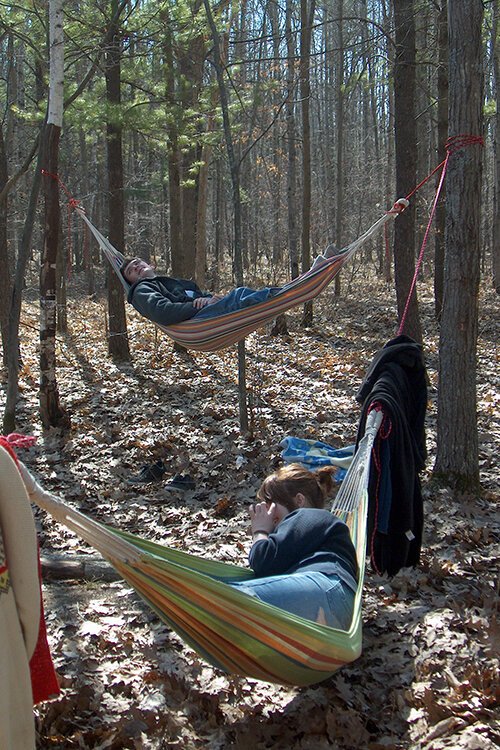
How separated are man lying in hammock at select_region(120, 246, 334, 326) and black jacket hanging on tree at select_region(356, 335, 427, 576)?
1.25 m

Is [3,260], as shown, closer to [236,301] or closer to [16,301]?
[16,301]

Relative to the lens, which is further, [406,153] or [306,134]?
[306,134]

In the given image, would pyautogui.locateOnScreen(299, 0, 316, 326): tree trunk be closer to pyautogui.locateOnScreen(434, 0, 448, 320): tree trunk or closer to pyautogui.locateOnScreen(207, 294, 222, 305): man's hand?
pyautogui.locateOnScreen(434, 0, 448, 320): tree trunk

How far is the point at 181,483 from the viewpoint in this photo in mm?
5027

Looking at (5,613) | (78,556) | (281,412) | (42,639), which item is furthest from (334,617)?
(281,412)

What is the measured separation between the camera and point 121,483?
16.8ft

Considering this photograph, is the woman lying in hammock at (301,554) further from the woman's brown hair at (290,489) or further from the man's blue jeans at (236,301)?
the man's blue jeans at (236,301)

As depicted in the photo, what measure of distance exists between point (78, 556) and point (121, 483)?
131 centimetres

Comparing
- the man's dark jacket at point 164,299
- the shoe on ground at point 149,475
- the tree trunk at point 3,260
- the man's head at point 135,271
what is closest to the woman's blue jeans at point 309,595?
the man's dark jacket at point 164,299

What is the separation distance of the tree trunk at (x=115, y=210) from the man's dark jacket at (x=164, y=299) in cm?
381

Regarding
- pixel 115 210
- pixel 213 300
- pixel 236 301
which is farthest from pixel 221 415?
pixel 115 210

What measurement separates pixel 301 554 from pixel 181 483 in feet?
8.87

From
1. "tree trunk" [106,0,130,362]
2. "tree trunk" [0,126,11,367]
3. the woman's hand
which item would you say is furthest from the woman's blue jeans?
"tree trunk" [106,0,130,362]

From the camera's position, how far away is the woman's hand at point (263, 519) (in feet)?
8.38
